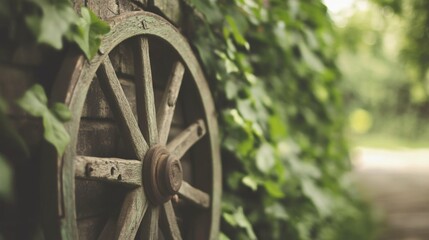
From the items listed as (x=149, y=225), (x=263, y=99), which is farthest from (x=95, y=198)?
(x=263, y=99)

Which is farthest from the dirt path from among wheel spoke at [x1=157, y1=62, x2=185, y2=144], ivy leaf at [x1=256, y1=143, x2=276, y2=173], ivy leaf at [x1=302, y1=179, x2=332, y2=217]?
wheel spoke at [x1=157, y1=62, x2=185, y2=144]

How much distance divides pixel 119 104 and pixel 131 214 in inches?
13.1

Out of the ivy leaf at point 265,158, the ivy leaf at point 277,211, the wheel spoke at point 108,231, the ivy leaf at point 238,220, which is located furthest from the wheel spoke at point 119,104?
the ivy leaf at point 277,211

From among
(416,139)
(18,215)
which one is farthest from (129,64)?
(416,139)

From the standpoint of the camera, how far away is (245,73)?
233cm

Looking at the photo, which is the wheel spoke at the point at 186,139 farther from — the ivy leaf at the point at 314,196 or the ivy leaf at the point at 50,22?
the ivy leaf at the point at 314,196

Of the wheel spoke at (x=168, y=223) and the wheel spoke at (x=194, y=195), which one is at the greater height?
the wheel spoke at (x=194, y=195)

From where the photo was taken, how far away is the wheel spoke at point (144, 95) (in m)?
1.65

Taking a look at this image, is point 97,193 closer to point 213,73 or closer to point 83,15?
point 83,15

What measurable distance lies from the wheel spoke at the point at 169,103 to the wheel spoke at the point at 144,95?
77 millimetres

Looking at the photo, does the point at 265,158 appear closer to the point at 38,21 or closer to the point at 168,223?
the point at 168,223

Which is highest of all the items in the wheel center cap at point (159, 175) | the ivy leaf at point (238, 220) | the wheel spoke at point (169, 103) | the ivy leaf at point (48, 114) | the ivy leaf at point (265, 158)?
the ivy leaf at point (265, 158)

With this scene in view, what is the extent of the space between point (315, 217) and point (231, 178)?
44.7 inches

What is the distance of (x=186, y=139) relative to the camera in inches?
74.8
